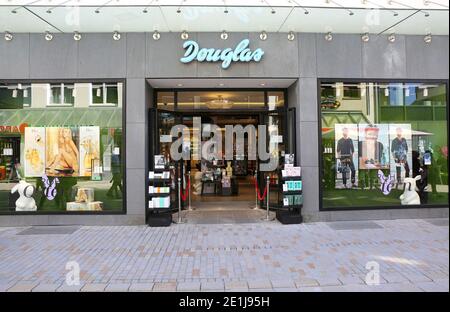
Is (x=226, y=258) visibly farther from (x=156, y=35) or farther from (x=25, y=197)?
(x=25, y=197)

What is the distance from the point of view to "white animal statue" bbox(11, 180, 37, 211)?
8078mm

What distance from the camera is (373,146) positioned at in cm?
859

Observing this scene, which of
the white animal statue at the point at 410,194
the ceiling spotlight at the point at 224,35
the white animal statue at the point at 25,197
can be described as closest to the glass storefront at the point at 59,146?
the white animal statue at the point at 25,197

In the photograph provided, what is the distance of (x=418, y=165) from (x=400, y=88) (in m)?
2.06

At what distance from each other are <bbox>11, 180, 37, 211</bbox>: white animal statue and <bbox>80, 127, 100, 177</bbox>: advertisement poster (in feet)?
4.29

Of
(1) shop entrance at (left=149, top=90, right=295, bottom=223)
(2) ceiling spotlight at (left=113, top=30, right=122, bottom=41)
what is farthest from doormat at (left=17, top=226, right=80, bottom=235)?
(2) ceiling spotlight at (left=113, top=30, right=122, bottom=41)

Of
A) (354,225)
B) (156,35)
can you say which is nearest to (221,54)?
(156,35)

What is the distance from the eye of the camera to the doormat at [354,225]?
7.41 meters

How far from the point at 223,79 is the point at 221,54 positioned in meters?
0.61

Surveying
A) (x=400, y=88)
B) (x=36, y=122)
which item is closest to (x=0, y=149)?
(x=36, y=122)

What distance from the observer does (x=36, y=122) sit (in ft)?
26.9
